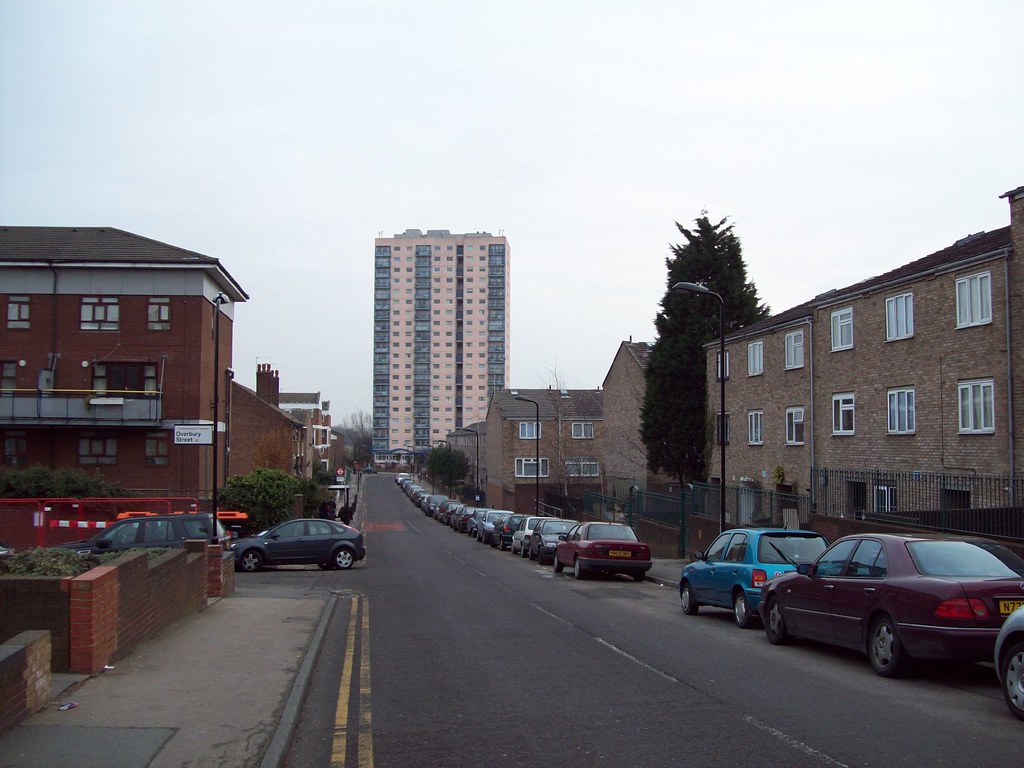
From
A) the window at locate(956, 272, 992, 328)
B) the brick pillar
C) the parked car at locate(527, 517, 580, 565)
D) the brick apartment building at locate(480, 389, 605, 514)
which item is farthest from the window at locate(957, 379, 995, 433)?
the brick apartment building at locate(480, 389, 605, 514)

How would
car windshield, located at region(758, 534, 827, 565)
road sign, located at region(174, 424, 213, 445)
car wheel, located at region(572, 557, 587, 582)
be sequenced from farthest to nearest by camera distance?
road sign, located at region(174, 424, 213, 445) → car wheel, located at region(572, 557, 587, 582) → car windshield, located at region(758, 534, 827, 565)

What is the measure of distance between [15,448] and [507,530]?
817 inches

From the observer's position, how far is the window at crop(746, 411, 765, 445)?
111 ft

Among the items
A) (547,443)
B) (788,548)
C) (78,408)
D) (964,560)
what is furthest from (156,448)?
(964,560)

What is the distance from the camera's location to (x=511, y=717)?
8.02 meters

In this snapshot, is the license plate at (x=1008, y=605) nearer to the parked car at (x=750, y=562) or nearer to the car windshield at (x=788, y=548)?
the parked car at (x=750, y=562)

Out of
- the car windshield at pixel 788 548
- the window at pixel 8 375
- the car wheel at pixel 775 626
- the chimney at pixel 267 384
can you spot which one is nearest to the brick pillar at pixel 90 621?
the car wheel at pixel 775 626

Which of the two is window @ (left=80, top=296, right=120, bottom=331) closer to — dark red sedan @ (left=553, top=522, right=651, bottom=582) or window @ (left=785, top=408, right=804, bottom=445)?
dark red sedan @ (left=553, top=522, right=651, bottom=582)

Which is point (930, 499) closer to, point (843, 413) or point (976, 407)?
point (976, 407)

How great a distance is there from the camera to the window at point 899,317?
25.0m

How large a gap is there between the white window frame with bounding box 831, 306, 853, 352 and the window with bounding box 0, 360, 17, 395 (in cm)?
3225

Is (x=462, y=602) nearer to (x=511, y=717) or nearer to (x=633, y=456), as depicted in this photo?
(x=511, y=717)

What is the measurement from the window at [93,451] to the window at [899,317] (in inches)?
1212

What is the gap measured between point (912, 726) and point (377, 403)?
Result: 523 ft
